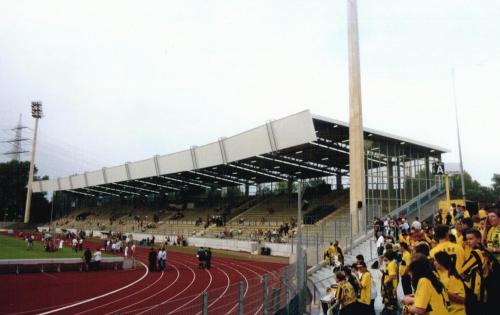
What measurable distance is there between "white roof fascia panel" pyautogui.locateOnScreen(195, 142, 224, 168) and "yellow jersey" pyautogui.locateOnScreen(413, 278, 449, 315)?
30915mm

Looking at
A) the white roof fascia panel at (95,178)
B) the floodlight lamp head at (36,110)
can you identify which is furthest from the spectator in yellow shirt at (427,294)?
the floodlight lamp head at (36,110)

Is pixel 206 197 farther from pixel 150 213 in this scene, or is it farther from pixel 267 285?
pixel 267 285

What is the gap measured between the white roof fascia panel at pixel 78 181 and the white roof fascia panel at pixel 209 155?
101ft

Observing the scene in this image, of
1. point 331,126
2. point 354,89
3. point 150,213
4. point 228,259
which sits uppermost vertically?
point 354,89

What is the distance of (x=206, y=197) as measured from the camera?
57.8 metres

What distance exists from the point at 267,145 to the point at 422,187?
504 inches

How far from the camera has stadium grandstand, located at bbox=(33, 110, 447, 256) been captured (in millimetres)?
29422

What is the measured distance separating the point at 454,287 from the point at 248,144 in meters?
27.3

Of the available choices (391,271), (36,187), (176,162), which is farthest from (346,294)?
(36,187)

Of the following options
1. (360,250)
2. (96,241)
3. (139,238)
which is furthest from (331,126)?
(96,241)

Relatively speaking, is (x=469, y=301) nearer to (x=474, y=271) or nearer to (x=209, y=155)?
(x=474, y=271)

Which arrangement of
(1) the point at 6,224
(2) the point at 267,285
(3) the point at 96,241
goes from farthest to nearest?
(1) the point at 6,224
(3) the point at 96,241
(2) the point at 267,285

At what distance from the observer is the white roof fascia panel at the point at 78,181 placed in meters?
62.2

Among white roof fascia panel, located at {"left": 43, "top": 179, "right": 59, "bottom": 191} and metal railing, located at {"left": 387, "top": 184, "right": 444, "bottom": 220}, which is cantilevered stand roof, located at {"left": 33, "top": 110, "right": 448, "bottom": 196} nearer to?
metal railing, located at {"left": 387, "top": 184, "right": 444, "bottom": 220}
